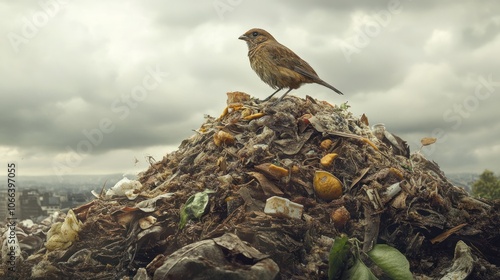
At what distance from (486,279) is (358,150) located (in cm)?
247

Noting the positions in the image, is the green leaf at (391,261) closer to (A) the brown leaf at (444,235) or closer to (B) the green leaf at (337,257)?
(B) the green leaf at (337,257)

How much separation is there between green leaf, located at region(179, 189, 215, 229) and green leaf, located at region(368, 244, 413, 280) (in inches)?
84.7

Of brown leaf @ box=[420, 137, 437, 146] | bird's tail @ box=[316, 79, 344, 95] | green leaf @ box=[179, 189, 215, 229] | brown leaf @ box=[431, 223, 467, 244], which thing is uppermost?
bird's tail @ box=[316, 79, 344, 95]

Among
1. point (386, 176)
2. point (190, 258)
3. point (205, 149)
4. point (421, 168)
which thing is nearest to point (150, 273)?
point (190, 258)

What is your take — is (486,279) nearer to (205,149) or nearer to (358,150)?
(358,150)

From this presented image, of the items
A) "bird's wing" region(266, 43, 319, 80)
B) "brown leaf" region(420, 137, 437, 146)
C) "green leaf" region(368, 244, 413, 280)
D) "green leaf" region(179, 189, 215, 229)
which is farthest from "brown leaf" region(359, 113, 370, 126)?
"green leaf" region(179, 189, 215, 229)

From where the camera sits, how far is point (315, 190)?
654 centimetres

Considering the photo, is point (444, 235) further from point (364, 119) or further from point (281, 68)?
point (281, 68)

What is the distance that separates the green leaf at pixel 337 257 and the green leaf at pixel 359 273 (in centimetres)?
10

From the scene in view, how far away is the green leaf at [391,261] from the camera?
546cm

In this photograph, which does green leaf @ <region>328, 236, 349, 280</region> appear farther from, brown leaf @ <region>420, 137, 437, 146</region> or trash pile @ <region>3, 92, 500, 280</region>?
brown leaf @ <region>420, 137, 437, 146</region>

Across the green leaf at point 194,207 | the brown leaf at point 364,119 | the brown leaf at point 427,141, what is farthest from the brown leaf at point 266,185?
the brown leaf at point 427,141

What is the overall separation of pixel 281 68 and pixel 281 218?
11.4ft

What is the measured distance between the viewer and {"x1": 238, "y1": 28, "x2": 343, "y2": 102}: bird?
335 inches
